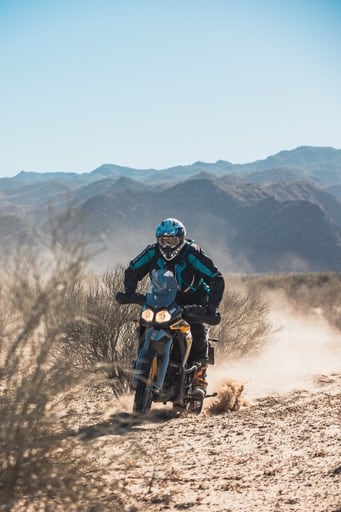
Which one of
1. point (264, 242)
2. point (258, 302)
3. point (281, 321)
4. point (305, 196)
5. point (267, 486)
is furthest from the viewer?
point (305, 196)

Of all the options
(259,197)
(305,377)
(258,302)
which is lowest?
(305,377)

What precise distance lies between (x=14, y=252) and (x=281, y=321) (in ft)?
62.6

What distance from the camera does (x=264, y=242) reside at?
152m

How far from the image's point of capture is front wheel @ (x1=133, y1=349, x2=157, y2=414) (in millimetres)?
6238

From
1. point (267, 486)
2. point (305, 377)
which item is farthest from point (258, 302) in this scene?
point (267, 486)

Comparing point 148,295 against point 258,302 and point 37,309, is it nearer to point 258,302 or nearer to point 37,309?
point 37,309

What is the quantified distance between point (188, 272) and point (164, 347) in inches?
40.8

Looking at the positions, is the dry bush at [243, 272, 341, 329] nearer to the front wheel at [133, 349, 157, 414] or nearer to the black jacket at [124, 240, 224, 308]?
the black jacket at [124, 240, 224, 308]

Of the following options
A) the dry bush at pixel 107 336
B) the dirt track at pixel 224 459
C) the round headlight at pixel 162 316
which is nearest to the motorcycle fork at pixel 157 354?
the round headlight at pixel 162 316

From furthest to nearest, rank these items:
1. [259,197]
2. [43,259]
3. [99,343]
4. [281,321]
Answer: [259,197] < [281,321] < [99,343] < [43,259]

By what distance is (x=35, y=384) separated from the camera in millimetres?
3662

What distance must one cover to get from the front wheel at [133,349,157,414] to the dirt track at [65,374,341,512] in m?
0.20

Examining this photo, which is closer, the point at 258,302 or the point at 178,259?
the point at 178,259

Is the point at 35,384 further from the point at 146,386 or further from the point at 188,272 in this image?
the point at 188,272
